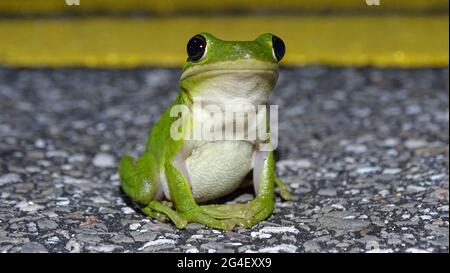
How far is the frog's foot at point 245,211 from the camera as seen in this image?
300 cm

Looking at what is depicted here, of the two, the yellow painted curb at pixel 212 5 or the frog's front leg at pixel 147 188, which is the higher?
the yellow painted curb at pixel 212 5

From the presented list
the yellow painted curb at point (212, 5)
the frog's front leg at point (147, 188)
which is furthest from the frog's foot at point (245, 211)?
the yellow painted curb at point (212, 5)

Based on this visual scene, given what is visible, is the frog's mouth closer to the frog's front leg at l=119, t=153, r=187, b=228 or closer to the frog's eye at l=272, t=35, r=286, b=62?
the frog's eye at l=272, t=35, r=286, b=62

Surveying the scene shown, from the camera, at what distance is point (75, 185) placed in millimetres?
3605

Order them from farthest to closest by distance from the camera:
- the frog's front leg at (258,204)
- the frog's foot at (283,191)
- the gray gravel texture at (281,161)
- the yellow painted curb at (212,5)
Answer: the yellow painted curb at (212,5), the frog's foot at (283,191), the frog's front leg at (258,204), the gray gravel texture at (281,161)

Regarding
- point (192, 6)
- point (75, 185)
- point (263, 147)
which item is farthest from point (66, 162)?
point (192, 6)

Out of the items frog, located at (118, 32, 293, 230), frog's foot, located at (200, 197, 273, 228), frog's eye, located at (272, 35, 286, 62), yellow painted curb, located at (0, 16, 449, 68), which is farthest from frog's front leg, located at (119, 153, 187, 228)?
yellow painted curb, located at (0, 16, 449, 68)

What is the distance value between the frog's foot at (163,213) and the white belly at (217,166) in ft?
0.48

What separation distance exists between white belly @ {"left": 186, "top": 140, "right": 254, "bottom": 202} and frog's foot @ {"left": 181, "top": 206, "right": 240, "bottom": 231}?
14cm

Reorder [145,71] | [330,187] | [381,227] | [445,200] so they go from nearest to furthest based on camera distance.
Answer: [381,227] < [445,200] < [330,187] < [145,71]

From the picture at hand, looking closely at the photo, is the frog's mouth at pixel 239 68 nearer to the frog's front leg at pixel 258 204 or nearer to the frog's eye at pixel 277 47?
the frog's eye at pixel 277 47
